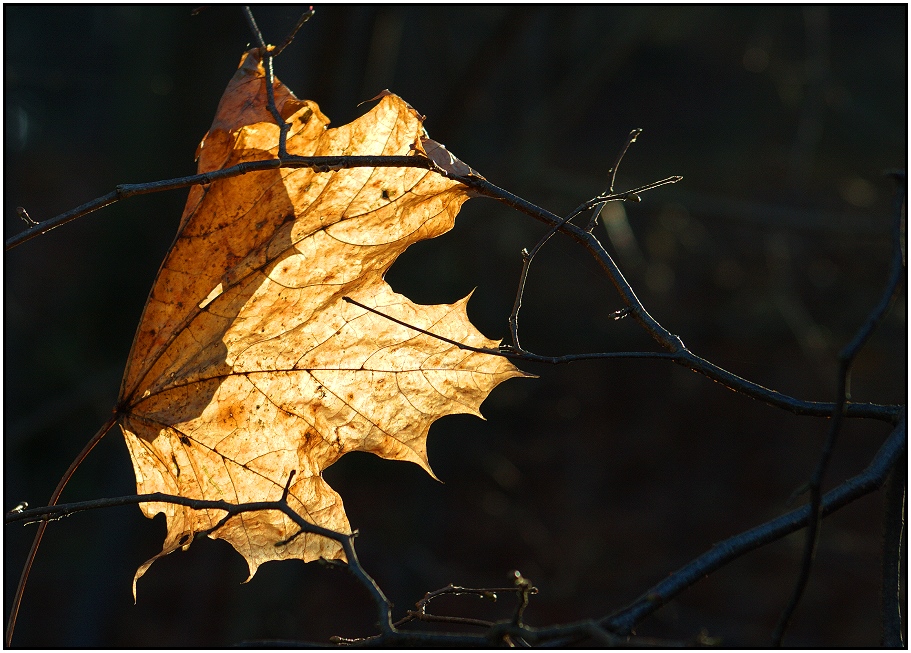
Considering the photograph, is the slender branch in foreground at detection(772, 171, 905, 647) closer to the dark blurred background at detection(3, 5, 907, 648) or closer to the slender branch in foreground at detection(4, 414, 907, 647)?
the slender branch in foreground at detection(4, 414, 907, 647)

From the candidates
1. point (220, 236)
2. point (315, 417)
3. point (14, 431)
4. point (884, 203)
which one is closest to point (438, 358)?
point (315, 417)

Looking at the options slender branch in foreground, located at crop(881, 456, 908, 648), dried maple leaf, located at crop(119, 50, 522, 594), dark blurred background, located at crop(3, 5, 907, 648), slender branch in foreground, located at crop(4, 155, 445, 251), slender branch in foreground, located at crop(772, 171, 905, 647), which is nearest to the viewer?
slender branch in foreground, located at crop(772, 171, 905, 647)

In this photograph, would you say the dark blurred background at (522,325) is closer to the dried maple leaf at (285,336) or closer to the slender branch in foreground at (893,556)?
the dried maple leaf at (285,336)

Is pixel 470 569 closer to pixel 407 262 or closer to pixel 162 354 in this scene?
pixel 407 262

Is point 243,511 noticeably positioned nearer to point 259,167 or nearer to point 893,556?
point 259,167

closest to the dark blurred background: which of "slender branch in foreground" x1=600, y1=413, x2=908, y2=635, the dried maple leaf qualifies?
the dried maple leaf

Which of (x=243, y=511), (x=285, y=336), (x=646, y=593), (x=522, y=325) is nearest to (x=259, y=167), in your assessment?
(x=285, y=336)
